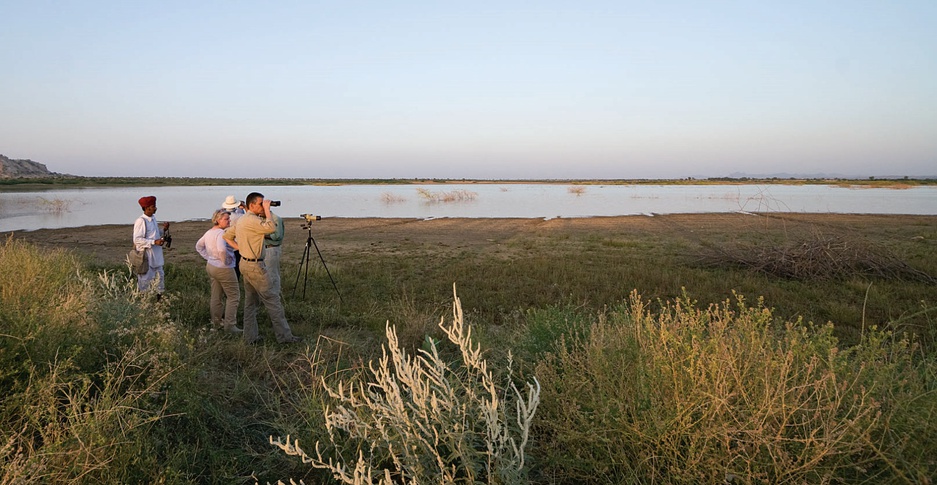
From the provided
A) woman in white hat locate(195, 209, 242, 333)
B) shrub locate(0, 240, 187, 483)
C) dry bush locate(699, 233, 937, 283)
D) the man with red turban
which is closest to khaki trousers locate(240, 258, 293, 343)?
woman in white hat locate(195, 209, 242, 333)

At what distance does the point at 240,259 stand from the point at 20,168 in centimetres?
14316

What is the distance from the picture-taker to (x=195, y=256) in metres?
14.3

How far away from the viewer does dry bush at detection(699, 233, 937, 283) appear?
32.4 feet

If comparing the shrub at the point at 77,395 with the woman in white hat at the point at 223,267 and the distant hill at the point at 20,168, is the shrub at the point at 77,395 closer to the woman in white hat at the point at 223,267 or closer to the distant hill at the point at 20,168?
the woman in white hat at the point at 223,267

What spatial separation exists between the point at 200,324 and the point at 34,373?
150 inches

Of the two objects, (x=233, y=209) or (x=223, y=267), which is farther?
(x=233, y=209)

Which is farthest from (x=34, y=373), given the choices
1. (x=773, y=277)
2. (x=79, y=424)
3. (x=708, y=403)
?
(x=773, y=277)

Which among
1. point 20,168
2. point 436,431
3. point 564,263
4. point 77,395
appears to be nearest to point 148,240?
point 77,395

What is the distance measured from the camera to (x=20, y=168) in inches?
4449

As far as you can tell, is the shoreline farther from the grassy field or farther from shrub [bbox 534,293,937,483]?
shrub [bbox 534,293,937,483]

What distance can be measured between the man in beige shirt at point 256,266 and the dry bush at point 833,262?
912 cm

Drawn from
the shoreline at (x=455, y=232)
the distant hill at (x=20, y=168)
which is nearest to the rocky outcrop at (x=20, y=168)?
the distant hill at (x=20, y=168)

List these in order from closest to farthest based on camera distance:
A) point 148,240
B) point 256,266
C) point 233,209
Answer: point 256,266, point 148,240, point 233,209

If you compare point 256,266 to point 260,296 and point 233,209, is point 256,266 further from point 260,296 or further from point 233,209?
point 233,209
